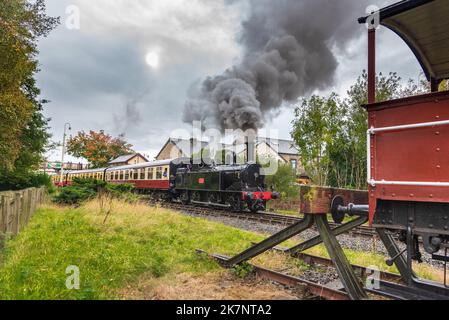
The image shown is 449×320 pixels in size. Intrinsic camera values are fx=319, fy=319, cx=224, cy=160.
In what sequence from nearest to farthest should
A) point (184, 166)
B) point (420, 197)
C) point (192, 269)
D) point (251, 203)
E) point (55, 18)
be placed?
point (420, 197)
point (192, 269)
point (55, 18)
point (251, 203)
point (184, 166)

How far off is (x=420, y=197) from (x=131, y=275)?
3.75 meters

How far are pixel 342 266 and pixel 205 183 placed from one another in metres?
13.6

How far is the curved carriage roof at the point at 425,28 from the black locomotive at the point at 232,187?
10578 mm

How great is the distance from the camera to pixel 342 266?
12.2 feet

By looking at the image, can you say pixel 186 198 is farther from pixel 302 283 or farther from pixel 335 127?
pixel 302 283

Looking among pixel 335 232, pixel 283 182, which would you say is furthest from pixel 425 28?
pixel 283 182

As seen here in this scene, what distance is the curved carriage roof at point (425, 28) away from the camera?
336 centimetres

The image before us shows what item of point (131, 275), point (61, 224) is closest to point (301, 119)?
point (61, 224)

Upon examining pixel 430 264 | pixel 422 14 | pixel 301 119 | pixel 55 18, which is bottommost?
pixel 430 264

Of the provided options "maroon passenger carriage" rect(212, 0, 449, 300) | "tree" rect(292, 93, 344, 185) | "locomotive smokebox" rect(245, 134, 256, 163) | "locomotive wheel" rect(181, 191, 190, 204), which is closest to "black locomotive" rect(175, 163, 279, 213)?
"locomotive wheel" rect(181, 191, 190, 204)

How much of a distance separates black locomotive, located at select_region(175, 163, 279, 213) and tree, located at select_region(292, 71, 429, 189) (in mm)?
3036
